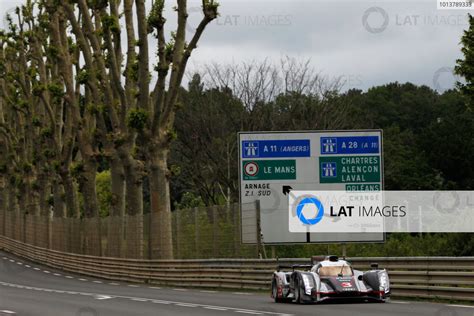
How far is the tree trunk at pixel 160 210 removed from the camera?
3725 cm

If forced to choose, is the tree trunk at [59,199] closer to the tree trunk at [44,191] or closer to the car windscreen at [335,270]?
the tree trunk at [44,191]

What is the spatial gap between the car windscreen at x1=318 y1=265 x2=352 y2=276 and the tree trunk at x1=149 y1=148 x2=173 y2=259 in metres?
17.4

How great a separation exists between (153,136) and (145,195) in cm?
8371

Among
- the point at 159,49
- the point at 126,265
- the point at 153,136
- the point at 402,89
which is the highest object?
the point at 402,89

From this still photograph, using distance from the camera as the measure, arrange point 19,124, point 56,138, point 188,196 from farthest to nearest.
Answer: point 188,196, point 19,124, point 56,138

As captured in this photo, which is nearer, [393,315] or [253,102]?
[393,315]

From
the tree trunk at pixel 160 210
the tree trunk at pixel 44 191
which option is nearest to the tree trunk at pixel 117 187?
the tree trunk at pixel 160 210

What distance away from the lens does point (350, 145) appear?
32906mm

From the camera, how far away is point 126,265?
41.4 meters

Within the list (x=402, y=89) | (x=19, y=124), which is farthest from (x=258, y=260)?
(x=402, y=89)

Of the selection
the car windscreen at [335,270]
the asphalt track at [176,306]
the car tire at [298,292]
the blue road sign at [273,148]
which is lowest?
the asphalt track at [176,306]

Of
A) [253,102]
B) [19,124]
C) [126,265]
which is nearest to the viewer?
[126,265]

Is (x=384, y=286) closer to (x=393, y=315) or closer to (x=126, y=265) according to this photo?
(x=393, y=315)

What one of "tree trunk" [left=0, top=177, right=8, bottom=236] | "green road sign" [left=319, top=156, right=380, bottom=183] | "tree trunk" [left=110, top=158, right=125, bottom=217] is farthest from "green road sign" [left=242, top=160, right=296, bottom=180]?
"tree trunk" [left=0, top=177, right=8, bottom=236]
